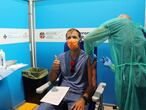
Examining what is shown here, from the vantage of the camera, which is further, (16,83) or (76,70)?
(16,83)

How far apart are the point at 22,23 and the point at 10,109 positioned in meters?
1.28

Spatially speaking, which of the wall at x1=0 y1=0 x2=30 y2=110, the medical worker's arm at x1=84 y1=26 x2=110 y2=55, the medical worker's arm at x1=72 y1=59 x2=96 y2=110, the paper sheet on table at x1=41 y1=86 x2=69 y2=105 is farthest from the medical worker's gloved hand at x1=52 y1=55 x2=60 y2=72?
the wall at x1=0 y1=0 x2=30 y2=110

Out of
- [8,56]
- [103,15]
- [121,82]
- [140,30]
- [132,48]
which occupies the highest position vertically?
[103,15]

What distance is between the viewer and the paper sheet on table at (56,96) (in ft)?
5.59

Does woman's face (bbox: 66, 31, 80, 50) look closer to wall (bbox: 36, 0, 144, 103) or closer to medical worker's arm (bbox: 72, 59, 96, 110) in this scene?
medical worker's arm (bbox: 72, 59, 96, 110)

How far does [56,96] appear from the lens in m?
1.78

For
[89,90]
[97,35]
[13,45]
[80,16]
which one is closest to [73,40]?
[97,35]

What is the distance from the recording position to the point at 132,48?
157 cm

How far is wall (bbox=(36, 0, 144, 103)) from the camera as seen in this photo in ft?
7.88

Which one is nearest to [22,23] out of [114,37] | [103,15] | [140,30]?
[103,15]

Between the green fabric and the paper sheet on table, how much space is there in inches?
21.7

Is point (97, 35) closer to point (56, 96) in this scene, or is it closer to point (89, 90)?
point (89, 90)

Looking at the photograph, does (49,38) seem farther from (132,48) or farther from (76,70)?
(132,48)

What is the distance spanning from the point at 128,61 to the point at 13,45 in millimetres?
1693
